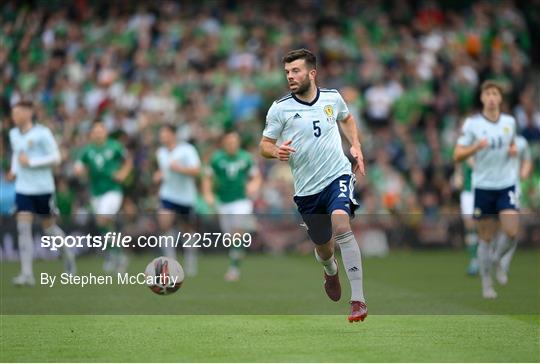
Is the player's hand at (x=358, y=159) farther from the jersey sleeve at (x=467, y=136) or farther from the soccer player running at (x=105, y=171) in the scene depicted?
the soccer player running at (x=105, y=171)

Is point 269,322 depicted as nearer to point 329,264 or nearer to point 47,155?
point 329,264

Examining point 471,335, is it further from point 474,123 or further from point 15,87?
point 15,87

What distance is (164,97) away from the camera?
26703 millimetres

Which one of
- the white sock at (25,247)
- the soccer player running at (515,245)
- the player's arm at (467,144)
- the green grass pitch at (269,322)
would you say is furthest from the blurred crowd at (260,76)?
the player's arm at (467,144)

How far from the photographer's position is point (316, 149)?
1199 cm

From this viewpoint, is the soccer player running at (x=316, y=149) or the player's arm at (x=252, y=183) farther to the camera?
the player's arm at (x=252, y=183)

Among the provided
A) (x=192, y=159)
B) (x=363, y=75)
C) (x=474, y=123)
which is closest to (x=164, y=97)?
(x=363, y=75)

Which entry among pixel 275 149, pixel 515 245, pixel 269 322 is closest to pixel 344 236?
pixel 275 149

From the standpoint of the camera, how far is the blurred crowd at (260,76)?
2619 centimetres

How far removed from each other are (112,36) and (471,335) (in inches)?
735

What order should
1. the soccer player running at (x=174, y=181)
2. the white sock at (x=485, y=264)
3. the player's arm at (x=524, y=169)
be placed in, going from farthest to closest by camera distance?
the soccer player running at (x=174, y=181), the player's arm at (x=524, y=169), the white sock at (x=485, y=264)

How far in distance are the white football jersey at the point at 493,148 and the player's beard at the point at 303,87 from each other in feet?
13.5

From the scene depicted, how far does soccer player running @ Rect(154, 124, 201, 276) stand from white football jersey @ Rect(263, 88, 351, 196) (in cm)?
780

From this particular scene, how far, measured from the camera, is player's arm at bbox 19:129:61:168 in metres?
17.0
